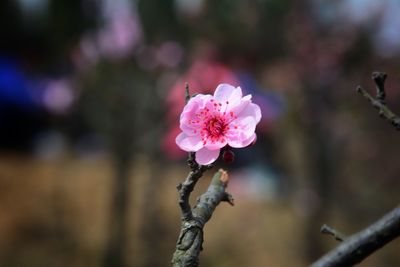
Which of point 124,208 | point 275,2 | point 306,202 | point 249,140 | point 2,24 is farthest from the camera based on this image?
point 2,24

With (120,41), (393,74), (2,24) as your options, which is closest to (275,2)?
(120,41)

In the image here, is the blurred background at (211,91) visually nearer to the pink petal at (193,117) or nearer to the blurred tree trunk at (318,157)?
the blurred tree trunk at (318,157)

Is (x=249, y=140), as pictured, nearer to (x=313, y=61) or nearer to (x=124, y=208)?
(x=124, y=208)

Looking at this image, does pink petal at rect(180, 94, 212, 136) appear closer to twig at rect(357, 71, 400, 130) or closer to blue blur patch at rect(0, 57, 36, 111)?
twig at rect(357, 71, 400, 130)

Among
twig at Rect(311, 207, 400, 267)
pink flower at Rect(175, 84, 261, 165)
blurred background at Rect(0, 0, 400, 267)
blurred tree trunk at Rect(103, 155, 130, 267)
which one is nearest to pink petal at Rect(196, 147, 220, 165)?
pink flower at Rect(175, 84, 261, 165)

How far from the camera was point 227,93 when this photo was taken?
0.63 metres

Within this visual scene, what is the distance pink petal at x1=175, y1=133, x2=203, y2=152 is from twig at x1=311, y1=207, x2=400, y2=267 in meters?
0.16

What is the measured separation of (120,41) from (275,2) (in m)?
1.18

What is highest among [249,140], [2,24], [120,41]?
[2,24]

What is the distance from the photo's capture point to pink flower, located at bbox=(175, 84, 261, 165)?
0.61 metres

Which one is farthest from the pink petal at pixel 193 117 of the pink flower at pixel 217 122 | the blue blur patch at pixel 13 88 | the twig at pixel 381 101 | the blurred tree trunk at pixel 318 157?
the blue blur patch at pixel 13 88

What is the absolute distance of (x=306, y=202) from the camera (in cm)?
416

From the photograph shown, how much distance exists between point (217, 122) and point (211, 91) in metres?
2.41

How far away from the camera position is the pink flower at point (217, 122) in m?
0.61
